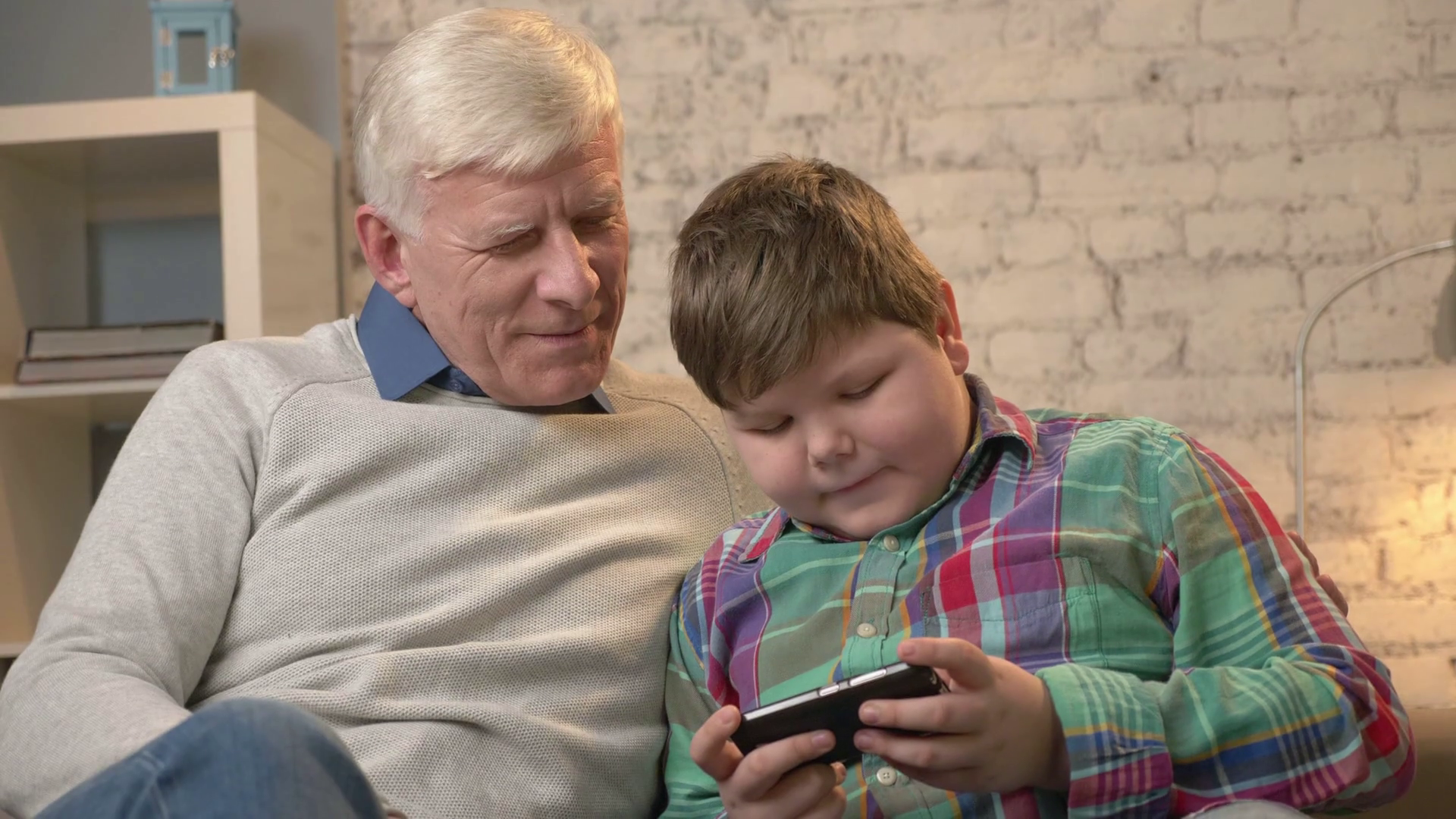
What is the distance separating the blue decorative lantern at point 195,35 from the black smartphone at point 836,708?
2.19 metres

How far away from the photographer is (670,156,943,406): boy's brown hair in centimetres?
119

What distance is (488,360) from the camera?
1.55 metres

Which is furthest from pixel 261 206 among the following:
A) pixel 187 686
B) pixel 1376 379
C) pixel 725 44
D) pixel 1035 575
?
pixel 1376 379

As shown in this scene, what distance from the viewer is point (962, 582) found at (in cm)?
122

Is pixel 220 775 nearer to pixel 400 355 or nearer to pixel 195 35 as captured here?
pixel 400 355

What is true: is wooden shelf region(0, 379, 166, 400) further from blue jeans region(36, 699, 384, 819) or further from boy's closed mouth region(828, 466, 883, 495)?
blue jeans region(36, 699, 384, 819)

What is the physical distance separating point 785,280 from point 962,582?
1.06ft

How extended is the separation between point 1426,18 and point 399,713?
99.2 inches

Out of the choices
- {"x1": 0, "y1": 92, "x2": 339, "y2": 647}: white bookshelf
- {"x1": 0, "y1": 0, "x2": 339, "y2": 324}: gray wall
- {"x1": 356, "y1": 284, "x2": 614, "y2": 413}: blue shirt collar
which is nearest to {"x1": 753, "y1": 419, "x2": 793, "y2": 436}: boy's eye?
{"x1": 356, "y1": 284, "x2": 614, "y2": 413}: blue shirt collar

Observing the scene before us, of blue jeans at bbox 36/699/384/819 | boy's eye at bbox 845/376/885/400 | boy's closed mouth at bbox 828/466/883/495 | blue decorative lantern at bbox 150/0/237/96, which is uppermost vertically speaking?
blue decorative lantern at bbox 150/0/237/96

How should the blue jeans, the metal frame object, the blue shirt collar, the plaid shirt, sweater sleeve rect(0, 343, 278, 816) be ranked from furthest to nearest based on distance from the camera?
the metal frame object < the blue shirt collar < sweater sleeve rect(0, 343, 278, 816) < the plaid shirt < the blue jeans

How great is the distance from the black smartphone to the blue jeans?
0.33 metres

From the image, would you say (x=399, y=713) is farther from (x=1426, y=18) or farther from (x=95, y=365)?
(x=1426, y=18)

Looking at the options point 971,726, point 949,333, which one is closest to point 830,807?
point 971,726
